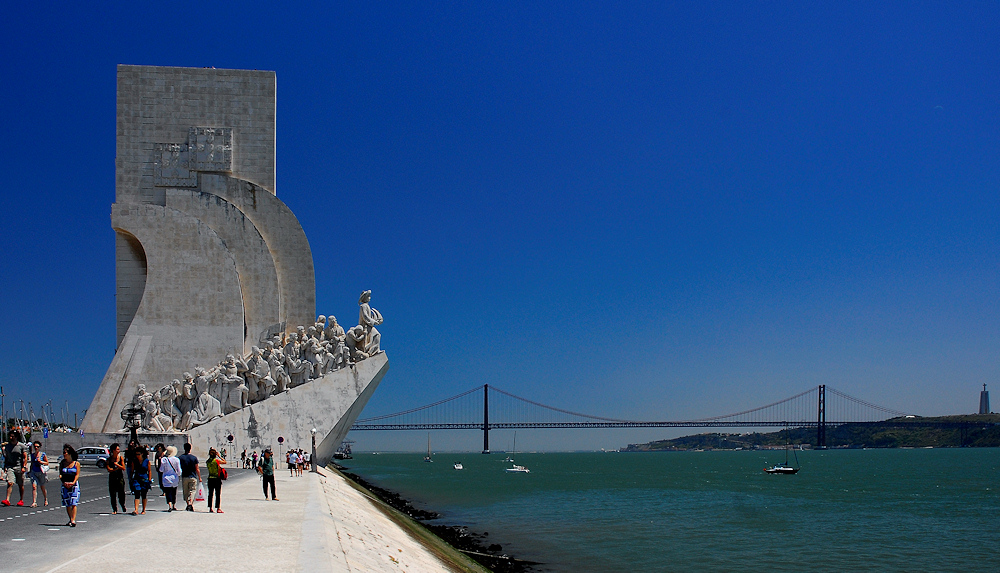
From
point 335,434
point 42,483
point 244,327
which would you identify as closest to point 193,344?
point 244,327

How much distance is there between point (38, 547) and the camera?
5.09 metres

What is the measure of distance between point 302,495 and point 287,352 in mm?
6866

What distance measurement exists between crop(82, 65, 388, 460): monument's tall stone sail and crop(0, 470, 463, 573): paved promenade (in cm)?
809

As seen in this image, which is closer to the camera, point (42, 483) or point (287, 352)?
point (42, 483)

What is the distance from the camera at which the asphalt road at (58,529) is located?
187 inches

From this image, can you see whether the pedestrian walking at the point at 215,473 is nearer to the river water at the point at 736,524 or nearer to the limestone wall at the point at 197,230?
the river water at the point at 736,524

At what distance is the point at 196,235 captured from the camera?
17.4 metres

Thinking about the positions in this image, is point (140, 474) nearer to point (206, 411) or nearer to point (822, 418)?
point (206, 411)

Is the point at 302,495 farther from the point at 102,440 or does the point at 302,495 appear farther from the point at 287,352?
the point at 102,440

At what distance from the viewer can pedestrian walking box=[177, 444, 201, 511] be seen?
736cm

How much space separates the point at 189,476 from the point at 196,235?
36.1ft

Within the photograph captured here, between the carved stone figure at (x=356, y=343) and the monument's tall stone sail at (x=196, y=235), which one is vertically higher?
the monument's tall stone sail at (x=196, y=235)

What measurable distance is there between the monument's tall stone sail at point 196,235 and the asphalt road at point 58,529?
26.7 feet

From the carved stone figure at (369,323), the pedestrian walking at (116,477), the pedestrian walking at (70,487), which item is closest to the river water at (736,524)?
the carved stone figure at (369,323)
